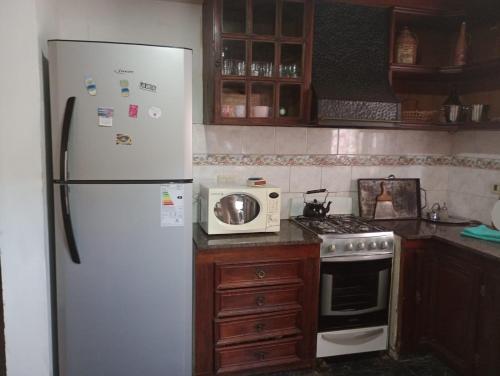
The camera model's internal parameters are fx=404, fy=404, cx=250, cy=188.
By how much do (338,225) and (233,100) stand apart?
1.07m

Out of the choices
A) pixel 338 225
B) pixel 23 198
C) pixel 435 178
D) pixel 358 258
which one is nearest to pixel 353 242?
pixel 358 258

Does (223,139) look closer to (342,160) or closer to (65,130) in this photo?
(342,160)

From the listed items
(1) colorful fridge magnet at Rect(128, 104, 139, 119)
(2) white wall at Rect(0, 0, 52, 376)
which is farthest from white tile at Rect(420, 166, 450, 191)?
(2) white wall at Rect(0, 0, 52, 376)

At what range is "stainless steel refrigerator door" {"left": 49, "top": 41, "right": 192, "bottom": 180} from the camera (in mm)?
1937

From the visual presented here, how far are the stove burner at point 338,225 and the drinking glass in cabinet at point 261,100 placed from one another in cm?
79

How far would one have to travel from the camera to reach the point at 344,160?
3029 millimetres

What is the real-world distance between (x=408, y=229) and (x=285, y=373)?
48.3 inches

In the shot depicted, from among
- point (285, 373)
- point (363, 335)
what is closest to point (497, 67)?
point (363, 335)

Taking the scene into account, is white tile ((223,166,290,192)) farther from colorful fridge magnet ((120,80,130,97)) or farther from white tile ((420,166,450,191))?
white tile ((420,166,450,191))

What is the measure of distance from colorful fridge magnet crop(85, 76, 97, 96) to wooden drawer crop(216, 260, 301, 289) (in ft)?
3.68

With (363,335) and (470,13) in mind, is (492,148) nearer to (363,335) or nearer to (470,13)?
(470,13)

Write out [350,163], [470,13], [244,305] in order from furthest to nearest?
1. [350,163]
2. [470,13]
3. [244,305]

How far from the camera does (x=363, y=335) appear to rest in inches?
102

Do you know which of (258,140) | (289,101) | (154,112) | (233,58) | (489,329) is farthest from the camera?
(258,140)
